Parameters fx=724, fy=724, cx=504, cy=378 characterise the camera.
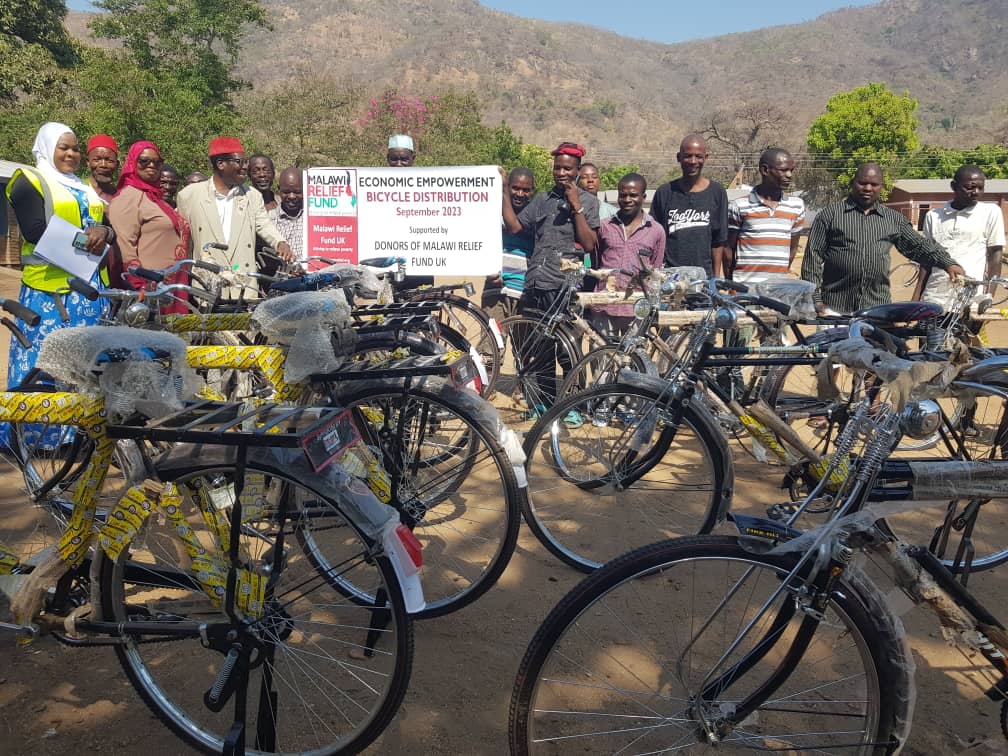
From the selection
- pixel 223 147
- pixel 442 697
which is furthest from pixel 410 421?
pixel 223 147

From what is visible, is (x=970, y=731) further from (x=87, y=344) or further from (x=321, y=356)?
(x=87, y=344)

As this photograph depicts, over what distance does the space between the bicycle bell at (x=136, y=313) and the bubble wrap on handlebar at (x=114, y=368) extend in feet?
3.45

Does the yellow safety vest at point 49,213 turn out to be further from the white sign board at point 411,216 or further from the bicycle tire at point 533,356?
the bicycle tire at point 533,356

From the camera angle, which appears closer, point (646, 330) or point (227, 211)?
point (646, 330)

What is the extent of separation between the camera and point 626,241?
5.48 meters

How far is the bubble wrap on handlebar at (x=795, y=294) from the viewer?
3.46 m

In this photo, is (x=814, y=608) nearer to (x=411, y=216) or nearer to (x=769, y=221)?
(x=769, y=221)

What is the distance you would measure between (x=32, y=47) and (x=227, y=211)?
25.5 meters

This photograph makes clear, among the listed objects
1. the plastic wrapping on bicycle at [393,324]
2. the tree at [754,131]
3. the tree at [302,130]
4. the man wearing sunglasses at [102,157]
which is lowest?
the plastic wrapping on bicycle at [393,324]

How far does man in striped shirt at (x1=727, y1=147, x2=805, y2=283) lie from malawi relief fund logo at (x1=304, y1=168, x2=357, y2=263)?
3202mm

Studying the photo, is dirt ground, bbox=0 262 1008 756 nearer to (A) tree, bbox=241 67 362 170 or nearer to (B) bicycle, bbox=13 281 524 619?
(B) bicycle, bbox=13 281 524 619

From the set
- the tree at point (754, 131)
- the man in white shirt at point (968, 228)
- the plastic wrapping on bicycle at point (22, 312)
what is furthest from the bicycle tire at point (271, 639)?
the tree at point (754, 131)

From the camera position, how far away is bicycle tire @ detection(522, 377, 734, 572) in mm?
3212

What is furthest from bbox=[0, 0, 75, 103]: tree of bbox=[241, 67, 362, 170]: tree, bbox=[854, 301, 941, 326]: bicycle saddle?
bbox=[854, 301, 941, 326]: bicycle saddle
